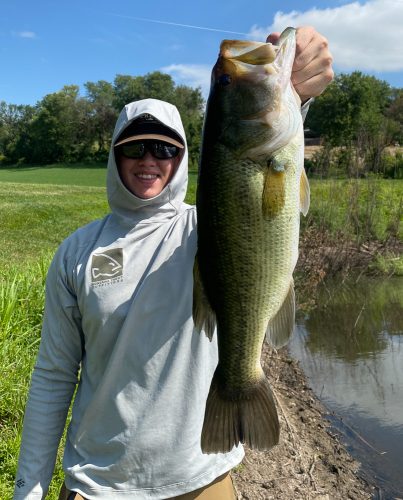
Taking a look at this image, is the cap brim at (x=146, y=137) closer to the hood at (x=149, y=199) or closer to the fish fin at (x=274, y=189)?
the hood at (x=149, y=199)

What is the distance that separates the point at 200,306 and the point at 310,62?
0.91 m

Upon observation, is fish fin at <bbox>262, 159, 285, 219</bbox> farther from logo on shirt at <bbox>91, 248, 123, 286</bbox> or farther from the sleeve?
the sleeve

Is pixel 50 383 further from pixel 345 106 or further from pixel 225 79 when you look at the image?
pixel 345 106

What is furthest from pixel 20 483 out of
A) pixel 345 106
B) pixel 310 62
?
pixel 345 106

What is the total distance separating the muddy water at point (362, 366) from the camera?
638cm

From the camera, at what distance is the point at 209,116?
1679mm

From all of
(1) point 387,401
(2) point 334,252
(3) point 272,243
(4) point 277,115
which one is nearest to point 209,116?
(4) point 277,115

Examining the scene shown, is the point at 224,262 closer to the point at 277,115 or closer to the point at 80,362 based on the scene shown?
the point at 277,115

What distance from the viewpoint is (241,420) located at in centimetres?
184

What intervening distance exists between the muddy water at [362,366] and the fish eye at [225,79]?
533 cm

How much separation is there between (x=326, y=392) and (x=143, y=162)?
6.73 metres

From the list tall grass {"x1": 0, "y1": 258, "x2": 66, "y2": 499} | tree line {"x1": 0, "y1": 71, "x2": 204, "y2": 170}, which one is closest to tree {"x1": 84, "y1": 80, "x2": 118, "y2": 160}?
tree line {"x1": 0, "y1": 71, "x2": 204, "y2": 170}

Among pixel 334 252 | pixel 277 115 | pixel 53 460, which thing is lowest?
pixel 334 252

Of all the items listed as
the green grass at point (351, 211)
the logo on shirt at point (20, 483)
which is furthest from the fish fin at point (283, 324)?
the green grass at point (351, 211)
